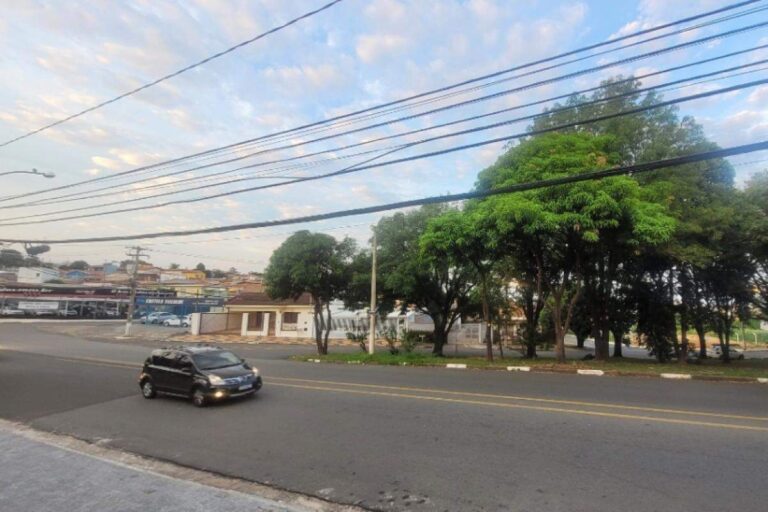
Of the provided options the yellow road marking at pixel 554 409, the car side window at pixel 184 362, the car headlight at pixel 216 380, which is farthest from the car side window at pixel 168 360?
the yellow road marking at pixel 554 409

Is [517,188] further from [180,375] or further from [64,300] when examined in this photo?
[64,300]

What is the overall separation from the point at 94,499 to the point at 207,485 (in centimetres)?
127

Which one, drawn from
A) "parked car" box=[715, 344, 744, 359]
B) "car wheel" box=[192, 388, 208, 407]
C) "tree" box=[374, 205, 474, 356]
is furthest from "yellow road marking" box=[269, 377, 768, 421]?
"parked car" box=[715, 344, 744, 359]

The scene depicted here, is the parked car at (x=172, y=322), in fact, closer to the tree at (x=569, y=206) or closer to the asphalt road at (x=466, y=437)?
the asphalt road at (x=466, y=437)

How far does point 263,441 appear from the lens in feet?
27.2

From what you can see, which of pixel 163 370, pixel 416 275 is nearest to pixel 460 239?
pixel 416 275

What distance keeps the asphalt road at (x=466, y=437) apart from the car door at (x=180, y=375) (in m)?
0.42

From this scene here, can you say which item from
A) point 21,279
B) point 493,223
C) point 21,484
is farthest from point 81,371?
point 21,279

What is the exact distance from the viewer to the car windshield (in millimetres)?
12492

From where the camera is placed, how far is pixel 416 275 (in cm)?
2662

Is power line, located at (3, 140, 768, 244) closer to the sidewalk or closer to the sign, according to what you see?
the sidewalk

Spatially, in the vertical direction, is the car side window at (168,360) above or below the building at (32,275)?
below

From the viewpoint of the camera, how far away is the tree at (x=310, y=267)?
27.4 meters

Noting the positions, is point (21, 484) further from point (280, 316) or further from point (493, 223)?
point (280, 316)
